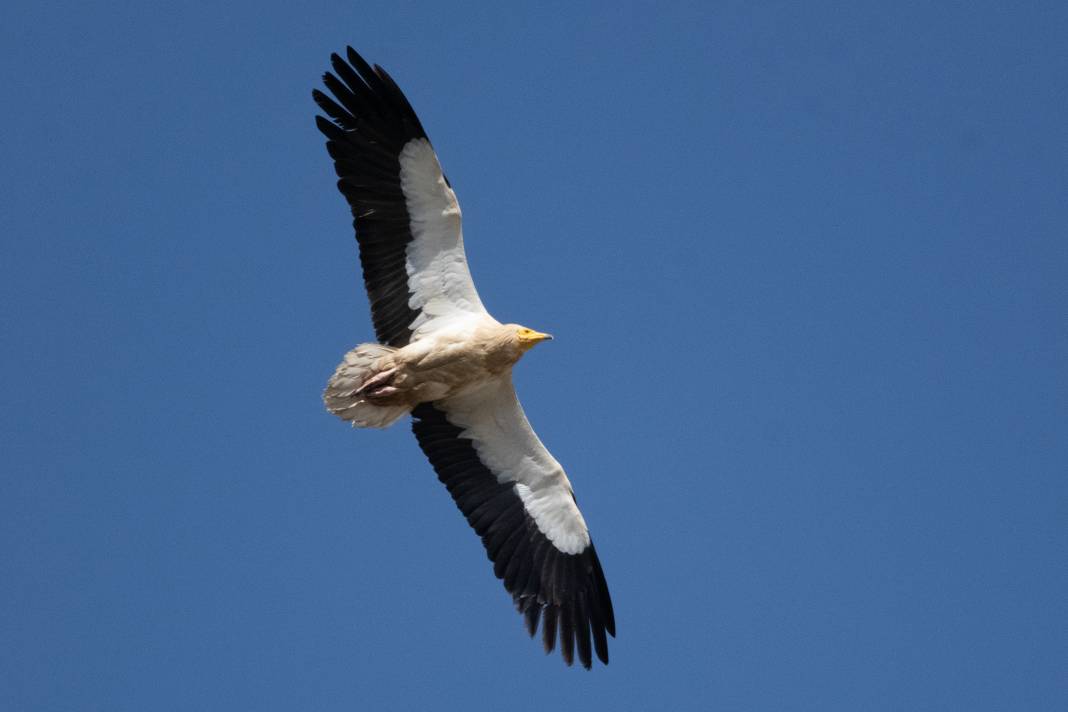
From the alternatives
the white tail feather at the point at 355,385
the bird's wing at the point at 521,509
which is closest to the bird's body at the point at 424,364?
the white tail feather at the point at 355,385

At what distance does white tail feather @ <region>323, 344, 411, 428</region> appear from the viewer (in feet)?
32.3

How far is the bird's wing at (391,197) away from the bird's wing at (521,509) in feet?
3.06

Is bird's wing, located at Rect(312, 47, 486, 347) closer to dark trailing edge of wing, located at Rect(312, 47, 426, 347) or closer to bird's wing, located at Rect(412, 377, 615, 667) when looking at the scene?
dark trailing edge of wing, located at Rect(312, 47, 426, 347)

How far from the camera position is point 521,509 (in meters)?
10.6

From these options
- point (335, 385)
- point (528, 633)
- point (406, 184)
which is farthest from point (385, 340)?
point (528, 633)

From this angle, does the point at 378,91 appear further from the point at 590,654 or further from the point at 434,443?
the point at 590,654

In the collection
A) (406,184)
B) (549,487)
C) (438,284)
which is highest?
(406,184)

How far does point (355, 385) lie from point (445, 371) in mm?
706

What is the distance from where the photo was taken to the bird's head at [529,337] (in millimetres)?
9719

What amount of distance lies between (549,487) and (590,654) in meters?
1.39

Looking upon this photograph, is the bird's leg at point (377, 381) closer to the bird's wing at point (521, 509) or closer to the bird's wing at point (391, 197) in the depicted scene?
the bird's wing at point (391, 197)

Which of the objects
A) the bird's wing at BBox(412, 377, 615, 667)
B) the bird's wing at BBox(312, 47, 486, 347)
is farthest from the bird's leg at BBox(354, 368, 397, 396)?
the bird's wing at BBox(412, 377, 615, 667)

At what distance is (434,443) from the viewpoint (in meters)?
10.6

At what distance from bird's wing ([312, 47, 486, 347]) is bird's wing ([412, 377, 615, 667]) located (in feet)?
3.06
